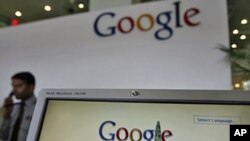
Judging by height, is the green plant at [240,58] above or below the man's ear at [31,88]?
above

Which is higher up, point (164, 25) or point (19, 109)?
point (164, 25)

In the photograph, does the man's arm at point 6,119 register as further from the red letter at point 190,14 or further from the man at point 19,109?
the red letter at point 190,14

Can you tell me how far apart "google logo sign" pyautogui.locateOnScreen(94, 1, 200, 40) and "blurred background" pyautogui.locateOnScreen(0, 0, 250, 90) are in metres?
0.18

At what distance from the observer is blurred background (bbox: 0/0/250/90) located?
2.03 metres

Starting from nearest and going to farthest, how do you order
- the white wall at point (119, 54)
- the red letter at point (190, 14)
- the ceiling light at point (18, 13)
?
the white wall at point (119, 54)
the red letter at point (190, 14)
the ceiling light at point (18, 13)

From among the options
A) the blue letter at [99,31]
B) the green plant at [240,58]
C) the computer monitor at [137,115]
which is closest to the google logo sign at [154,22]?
the blue letter at [99,31]

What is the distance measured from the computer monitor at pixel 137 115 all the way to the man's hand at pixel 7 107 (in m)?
2.52

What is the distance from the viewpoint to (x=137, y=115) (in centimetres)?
51

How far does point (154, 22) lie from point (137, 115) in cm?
202

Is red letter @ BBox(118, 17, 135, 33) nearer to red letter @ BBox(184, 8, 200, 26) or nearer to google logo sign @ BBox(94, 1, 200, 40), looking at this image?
google logo sign @ BBox(94, 1, 200, 40)

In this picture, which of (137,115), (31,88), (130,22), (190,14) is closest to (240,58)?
(190,14)

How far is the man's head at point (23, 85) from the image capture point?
9.29 ft

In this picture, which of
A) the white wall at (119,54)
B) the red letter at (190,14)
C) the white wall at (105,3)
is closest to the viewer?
the white wall at (119,54)

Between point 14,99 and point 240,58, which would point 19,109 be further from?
point 240,58
